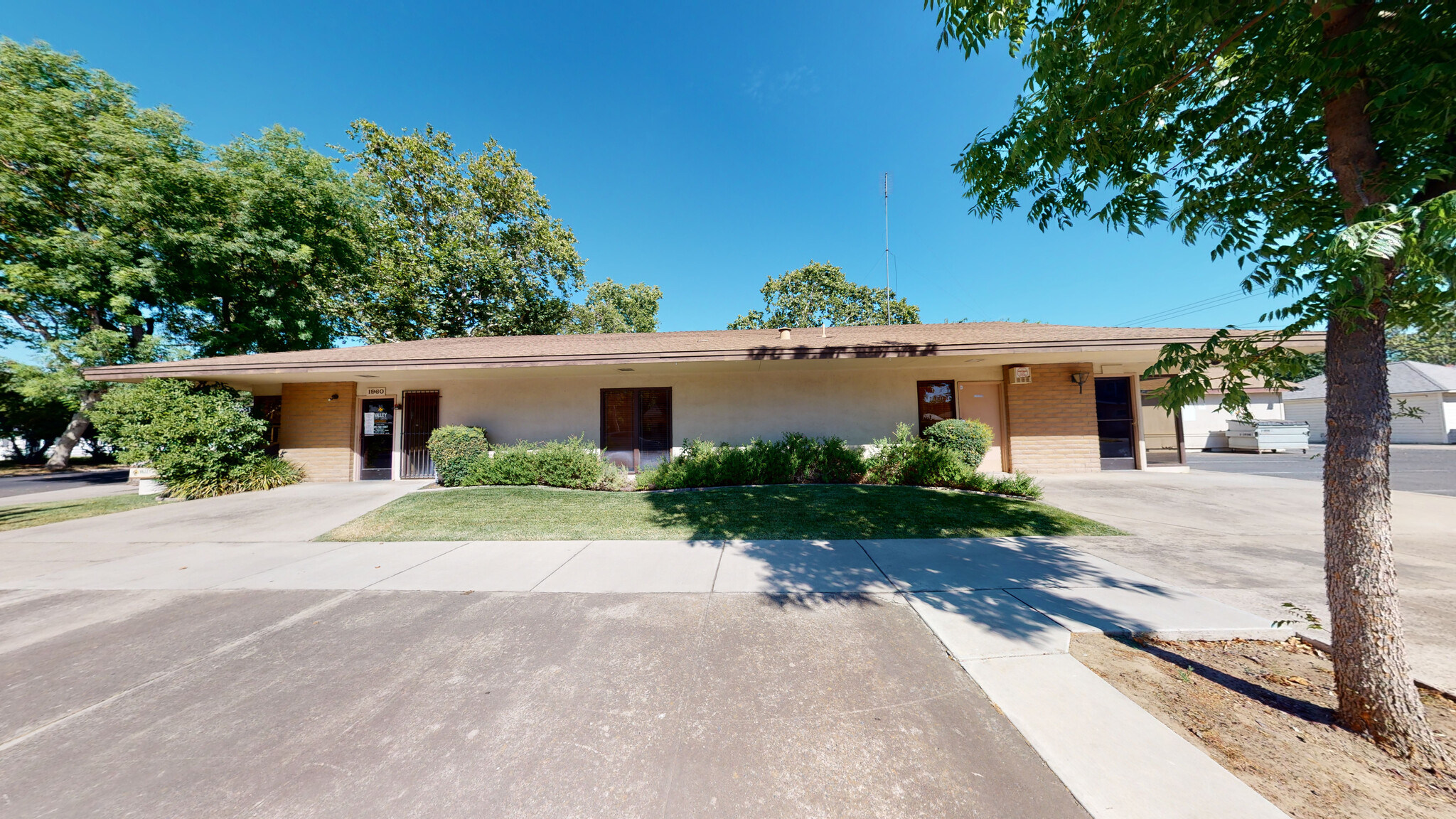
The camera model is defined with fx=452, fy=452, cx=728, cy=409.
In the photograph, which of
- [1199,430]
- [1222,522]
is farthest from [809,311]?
[1222,522]

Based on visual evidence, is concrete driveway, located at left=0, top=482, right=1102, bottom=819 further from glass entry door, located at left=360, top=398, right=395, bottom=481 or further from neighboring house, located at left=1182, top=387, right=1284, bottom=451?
neighboring house, located at left=1182, top=387, right=1284, bottom=451

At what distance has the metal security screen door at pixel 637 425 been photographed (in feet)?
36.3

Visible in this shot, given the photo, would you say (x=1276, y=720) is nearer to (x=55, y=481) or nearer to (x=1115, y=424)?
(x=1115, y=424)

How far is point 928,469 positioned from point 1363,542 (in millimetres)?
6714

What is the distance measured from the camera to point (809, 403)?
10844mm

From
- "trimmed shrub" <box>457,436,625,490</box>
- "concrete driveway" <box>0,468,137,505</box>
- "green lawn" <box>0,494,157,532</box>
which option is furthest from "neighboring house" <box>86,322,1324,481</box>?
"concrete driveway" <box>0,468,137,505</box>

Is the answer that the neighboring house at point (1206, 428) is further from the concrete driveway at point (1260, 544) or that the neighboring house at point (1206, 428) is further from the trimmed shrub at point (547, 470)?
the trimmed shrub at point (547, 470)

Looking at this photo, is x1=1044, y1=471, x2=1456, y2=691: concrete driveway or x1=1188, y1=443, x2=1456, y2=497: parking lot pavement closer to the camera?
x1=1044, y1=471, x2=1456, y2=691: concrete driveway

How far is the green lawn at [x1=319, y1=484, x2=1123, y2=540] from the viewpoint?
5980 mm

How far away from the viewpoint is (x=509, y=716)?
2.42 m

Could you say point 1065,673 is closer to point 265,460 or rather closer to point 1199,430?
point 265,460

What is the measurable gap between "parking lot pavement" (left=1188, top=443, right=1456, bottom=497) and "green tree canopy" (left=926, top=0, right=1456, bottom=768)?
645 centimetres

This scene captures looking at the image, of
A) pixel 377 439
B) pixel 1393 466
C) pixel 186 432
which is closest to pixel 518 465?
pixel 377 439

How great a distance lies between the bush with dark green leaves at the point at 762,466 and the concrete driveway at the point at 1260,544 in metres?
3.74
